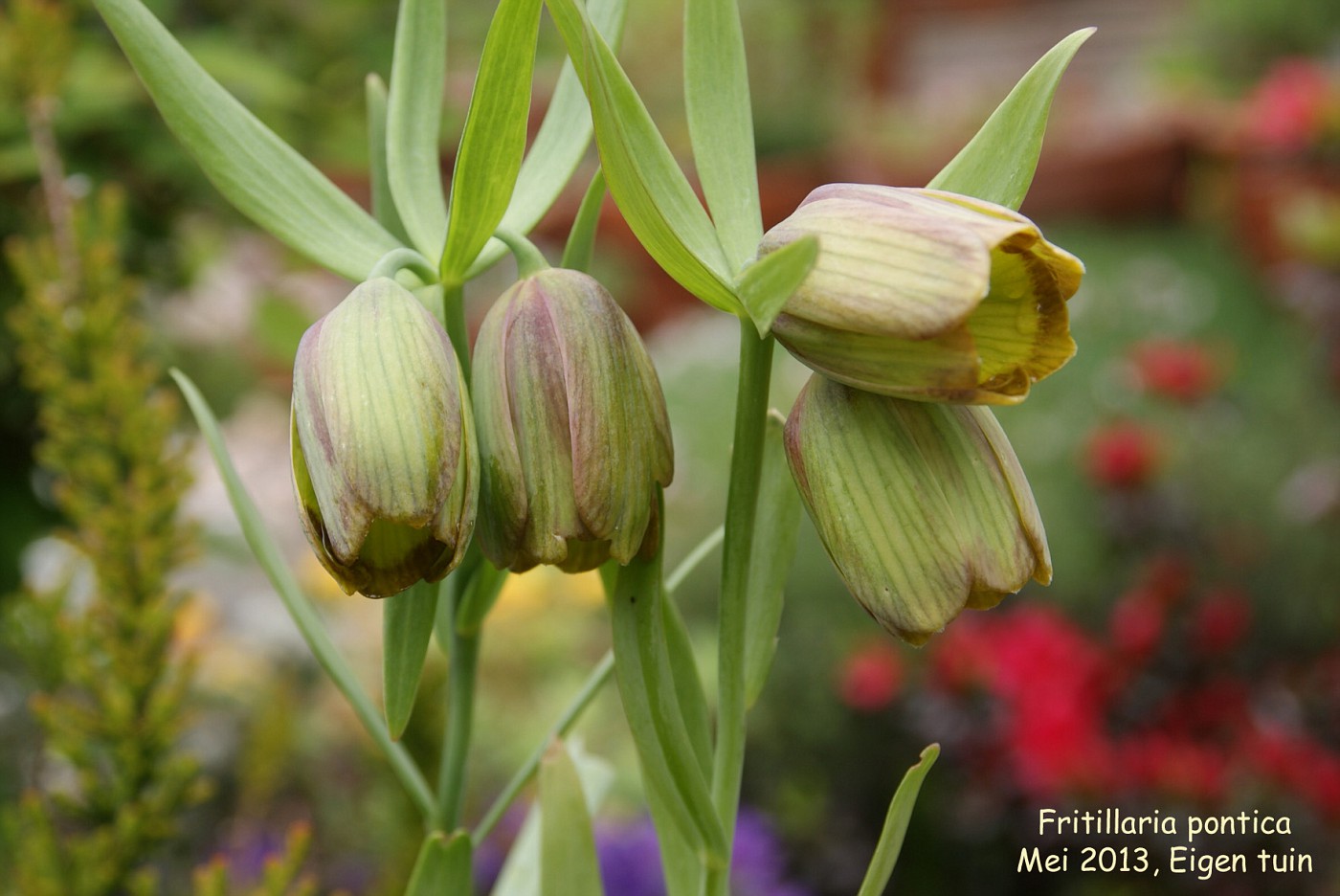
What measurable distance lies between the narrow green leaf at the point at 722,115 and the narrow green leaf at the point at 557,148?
0.10ft

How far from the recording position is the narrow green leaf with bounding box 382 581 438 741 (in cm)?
37

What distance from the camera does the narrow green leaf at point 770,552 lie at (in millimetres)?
431

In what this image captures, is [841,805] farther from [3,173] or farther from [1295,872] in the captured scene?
[3,173]

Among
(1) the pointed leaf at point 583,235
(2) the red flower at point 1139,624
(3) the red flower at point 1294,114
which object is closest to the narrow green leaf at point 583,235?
(1) the pointed leaf at point 583,235

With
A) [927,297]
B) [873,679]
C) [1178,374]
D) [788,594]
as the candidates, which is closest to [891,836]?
[927,297]

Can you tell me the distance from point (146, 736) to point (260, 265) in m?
1.00

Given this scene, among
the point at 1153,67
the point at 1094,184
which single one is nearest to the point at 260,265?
the point at 1094,184

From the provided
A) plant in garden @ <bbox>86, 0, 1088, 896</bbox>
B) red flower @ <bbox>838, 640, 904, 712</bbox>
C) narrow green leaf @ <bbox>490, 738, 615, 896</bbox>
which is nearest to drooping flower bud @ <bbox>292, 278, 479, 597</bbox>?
plant in garden @ <bbox>86, 0, 1088, 896</bbox>

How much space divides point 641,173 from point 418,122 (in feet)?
0.42

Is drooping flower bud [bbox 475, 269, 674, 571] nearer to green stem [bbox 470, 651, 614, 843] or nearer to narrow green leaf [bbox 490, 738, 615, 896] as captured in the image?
green stem [bbox 470, 651, 614, 843]

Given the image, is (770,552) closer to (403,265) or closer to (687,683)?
(687,683)

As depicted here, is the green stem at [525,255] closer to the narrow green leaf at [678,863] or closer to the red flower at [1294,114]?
the narrow green leaf at [678,863]

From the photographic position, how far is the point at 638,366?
0.33 metres

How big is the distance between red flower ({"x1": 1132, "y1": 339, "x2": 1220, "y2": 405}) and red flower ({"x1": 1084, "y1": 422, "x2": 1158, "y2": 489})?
0.09 meters
